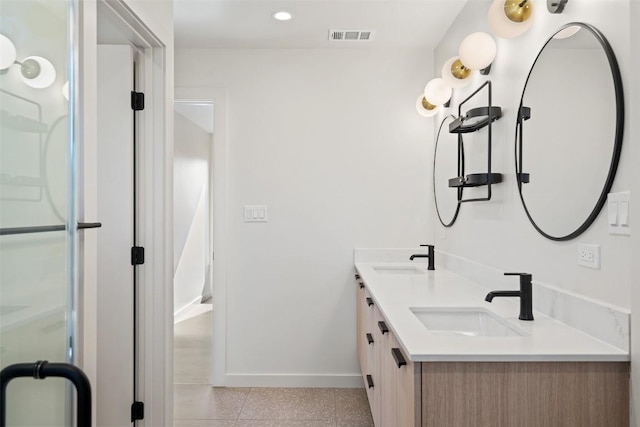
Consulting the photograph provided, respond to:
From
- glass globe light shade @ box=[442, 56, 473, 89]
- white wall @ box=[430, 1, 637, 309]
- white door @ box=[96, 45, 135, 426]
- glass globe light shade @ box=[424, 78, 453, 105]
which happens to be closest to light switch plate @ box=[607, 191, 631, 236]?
white wall @ box=[430, 1, 637, 309]

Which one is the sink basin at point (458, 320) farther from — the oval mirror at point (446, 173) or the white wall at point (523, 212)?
the oval mirror at point (446, 173)

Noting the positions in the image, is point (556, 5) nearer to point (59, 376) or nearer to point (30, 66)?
point (30, 66)

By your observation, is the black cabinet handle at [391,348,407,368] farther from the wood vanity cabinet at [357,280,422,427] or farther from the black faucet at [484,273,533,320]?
the black faucet at [484,273,533,320]

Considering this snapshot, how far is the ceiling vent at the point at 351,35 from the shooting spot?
121 inches

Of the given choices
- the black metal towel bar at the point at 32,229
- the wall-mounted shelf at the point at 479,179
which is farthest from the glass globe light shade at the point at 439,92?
A: the black metal towel bar at the point at 32,229

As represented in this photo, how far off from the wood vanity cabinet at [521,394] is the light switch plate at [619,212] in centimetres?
38

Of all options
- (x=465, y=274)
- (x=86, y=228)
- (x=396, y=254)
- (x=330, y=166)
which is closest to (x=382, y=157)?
(x=330, y=166)

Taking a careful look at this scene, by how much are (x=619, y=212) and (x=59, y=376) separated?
4.76 feet

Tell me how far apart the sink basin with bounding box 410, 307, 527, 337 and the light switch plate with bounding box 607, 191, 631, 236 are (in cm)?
59

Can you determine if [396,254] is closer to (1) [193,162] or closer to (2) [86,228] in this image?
(2) [86,228]

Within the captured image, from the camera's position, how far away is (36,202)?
1.03 metres

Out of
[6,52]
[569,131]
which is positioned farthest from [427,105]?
[6,52]

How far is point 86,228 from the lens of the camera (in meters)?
1.40

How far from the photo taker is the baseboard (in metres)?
3.37
